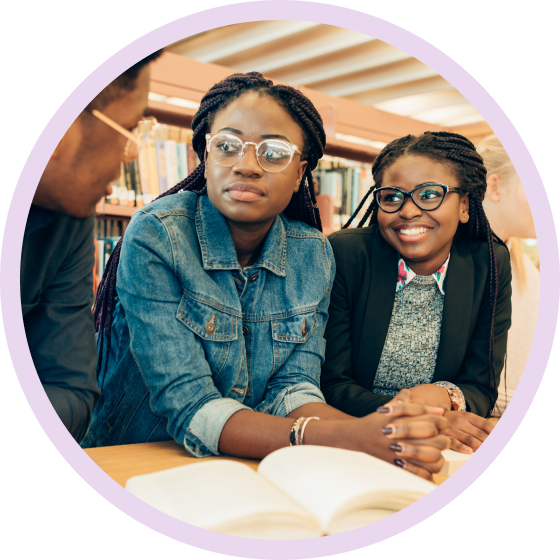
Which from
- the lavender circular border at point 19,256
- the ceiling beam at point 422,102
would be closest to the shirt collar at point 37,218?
the lavender circular border at point 19,256

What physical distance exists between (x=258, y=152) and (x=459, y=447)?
696 mm

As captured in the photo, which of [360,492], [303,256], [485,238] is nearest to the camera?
[360,492]

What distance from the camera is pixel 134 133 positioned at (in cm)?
96

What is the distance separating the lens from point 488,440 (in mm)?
1008

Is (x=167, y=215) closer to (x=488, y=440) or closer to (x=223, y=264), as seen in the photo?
(x=223, y=264)

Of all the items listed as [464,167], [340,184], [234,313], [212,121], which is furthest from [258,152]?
[340,184]

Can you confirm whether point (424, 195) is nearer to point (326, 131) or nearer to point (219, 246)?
point (219, 246)

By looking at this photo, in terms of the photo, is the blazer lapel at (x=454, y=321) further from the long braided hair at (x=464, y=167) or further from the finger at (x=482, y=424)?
the finger at (x=482, y=424)

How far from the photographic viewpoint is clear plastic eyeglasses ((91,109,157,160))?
92cm

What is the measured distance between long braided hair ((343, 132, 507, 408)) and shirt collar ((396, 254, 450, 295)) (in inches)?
4.9

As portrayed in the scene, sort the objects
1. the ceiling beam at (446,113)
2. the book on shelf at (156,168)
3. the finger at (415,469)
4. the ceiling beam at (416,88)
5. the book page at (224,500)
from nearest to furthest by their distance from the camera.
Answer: the book page at (224,500)
the finger at (415,469)
the book on shelf at (156,168)
the ceiling beam at (416,88)
the ceiling beam at (446,113)

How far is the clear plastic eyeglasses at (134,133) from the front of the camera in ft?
3.03

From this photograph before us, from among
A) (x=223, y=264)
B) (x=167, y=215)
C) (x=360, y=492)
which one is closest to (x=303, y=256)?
(x=223, y=264)

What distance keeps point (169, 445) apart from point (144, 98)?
26.3 inches
